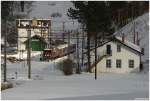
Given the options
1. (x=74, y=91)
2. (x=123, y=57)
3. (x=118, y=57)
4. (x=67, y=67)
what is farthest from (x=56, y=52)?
(x=74, y=91)

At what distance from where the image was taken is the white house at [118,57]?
48.4 m

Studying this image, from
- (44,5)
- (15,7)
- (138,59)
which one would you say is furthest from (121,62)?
(44,5)

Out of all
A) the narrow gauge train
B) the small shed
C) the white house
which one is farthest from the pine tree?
the small shed

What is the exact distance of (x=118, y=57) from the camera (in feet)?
160

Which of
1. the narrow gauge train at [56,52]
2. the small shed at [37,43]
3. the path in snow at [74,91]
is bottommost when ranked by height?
the path in snow at [74,91]

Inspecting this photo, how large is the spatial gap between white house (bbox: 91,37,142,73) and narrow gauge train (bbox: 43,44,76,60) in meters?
8.45

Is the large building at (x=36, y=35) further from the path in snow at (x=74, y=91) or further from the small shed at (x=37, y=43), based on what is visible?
the path in snow at (x=74, y=91)

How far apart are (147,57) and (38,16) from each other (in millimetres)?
35283

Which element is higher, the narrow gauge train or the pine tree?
the pine tree

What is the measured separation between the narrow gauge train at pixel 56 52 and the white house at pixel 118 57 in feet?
Result: 27.7

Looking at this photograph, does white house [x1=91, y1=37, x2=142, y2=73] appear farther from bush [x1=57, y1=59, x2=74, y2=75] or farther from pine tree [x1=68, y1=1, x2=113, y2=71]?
bush [x1=57, y1=59, x2=74, y2=75]

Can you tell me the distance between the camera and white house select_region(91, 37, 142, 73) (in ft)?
159

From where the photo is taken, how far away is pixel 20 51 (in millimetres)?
60469

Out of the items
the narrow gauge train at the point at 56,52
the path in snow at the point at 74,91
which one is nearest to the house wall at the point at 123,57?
the narrow gauge train at the point at 56,52
